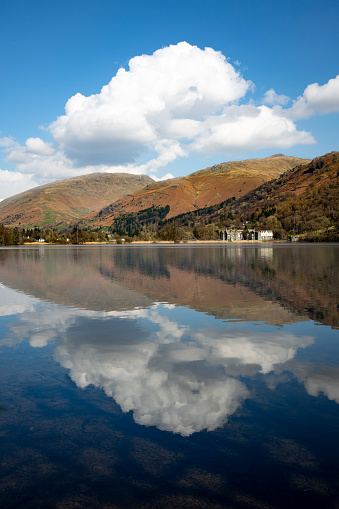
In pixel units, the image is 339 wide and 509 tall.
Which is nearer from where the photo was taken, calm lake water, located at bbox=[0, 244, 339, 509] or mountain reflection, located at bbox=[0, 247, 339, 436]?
calm lake water, located at bbox=[0, 244, 339, 509]

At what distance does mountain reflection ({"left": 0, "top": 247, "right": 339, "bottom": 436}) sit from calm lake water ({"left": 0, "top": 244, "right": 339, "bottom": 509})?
57 millimetres

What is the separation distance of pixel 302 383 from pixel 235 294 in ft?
50.3

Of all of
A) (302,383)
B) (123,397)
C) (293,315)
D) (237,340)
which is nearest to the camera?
(123,397)

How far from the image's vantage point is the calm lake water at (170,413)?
18.2 ft

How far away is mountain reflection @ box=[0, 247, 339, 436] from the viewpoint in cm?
871

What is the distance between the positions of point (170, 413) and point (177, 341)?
604cm

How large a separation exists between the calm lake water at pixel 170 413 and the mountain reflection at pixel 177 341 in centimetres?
6

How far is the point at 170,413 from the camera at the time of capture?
7.95 meters

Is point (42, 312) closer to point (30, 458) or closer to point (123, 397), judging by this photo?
point (123, 397)

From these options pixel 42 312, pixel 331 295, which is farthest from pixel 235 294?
pixel 42 312

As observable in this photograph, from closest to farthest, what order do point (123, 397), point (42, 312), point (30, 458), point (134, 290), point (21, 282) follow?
point (30, 458), point (123, 397), point (42, 312), point (134, 290), point (21, 282)

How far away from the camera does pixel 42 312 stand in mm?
20109

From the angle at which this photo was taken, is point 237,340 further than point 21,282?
No

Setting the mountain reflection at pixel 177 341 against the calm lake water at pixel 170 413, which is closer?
the calm lake water at pixel 170 413
